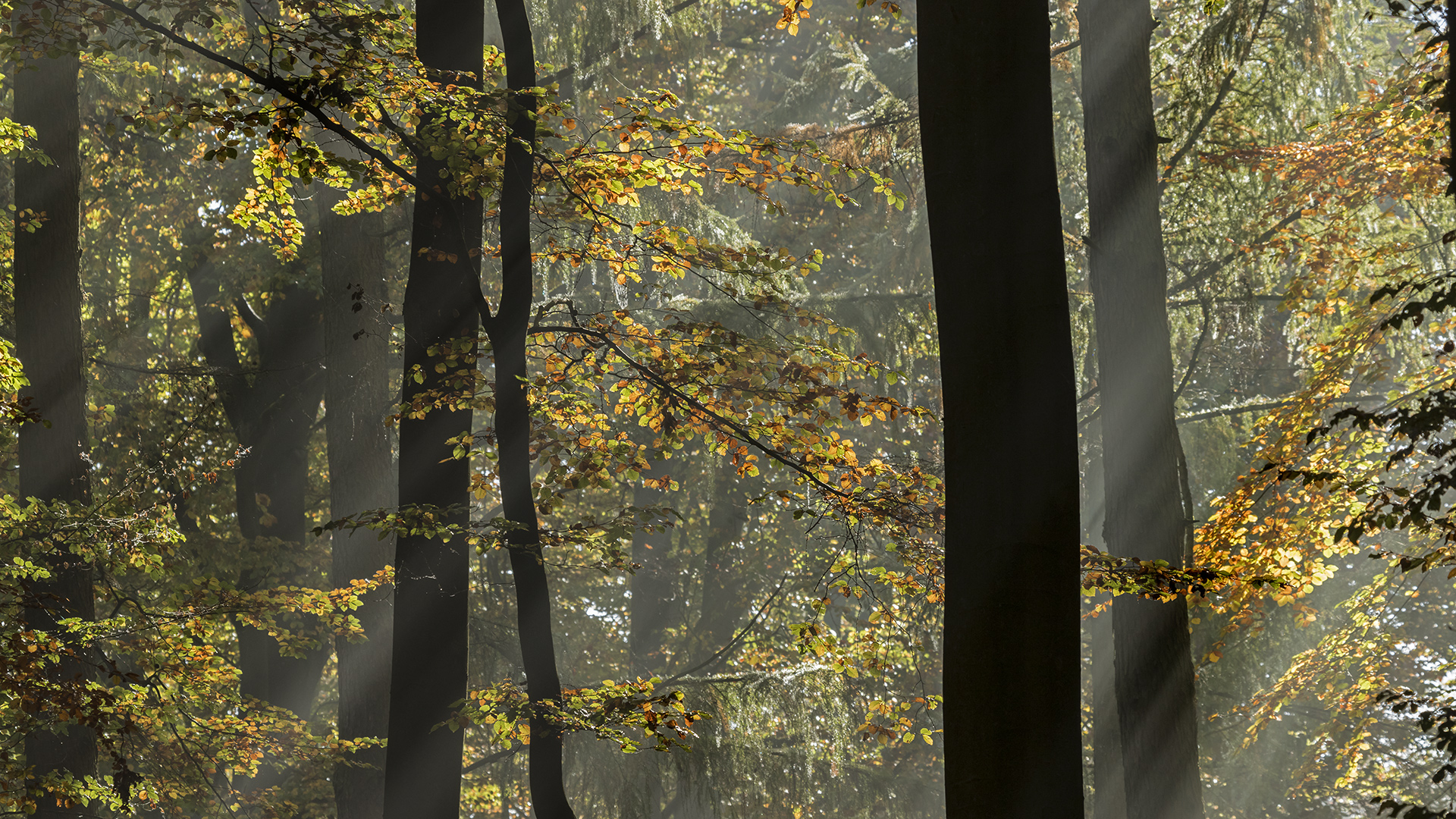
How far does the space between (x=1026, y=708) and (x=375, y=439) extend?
8.46 meters

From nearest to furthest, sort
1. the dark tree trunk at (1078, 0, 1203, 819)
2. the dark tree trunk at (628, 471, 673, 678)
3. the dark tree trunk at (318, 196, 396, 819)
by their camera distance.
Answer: the dark tree trunk at (1078, 0, 1203, 819)
the dark tree trunk at (318, 196, 396, 819)
the dark tree trunk at (628, 471, 673, 678)

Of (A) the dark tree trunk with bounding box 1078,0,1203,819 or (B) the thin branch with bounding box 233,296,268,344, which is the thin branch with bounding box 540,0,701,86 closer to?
(A) the dark tree trunk with bounding box 1078,0,1203,819

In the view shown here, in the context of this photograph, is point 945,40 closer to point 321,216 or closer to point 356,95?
point 356,95

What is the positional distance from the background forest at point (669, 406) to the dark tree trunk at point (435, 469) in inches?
1.0

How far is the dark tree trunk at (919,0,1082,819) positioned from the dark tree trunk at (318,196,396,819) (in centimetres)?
723

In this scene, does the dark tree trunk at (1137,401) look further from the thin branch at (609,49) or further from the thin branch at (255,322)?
the thin branch at (255,322)

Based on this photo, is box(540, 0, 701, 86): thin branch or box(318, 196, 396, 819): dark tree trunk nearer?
box(540, 0, 701, 86): thin branch

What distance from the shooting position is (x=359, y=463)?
9883mm

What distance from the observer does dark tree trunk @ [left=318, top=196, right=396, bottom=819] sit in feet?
29.9

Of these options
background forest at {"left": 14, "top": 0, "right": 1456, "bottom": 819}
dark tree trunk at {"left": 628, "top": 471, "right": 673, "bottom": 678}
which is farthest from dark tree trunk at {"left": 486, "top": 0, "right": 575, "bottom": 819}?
dark tree trunk at {"left": 628, "top": 471, "right": 673, "bottom": 678}

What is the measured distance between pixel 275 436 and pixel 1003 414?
11544 millimetres

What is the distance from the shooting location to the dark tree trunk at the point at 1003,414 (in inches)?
105

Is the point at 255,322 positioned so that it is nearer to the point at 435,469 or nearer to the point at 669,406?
the point at 435,469

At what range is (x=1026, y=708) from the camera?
2.65 metres
